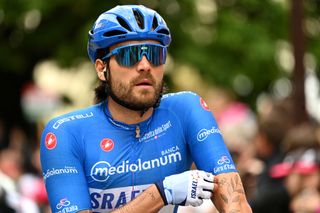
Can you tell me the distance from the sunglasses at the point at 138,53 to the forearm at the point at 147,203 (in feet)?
2.34

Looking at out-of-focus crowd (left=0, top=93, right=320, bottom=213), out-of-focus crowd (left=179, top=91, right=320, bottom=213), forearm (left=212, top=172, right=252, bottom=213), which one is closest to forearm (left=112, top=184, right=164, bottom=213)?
forearm (left=212, top=172, right=252, bottom=213)

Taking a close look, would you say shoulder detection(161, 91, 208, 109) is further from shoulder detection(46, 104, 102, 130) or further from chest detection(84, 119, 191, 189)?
shoulder detection(46, 104, 102, 130)

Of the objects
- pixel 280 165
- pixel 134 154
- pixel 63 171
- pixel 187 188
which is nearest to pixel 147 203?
pixel 187 188

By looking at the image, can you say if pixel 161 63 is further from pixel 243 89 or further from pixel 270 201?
pixel 243 89

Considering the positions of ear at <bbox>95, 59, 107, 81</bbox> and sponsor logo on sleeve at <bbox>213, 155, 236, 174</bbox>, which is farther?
ear at <bbox>95, 59, 107, 81</bbox>

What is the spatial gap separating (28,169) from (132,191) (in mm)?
12591

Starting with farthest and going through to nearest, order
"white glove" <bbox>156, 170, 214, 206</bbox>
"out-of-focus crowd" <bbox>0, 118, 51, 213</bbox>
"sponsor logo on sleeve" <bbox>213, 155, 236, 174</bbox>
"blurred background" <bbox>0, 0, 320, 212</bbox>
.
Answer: "blurred background" <bbox>0, 0, 320, 212</bbox> < "out-of-focus crowd" <bbox>0, 118, 51, 213</bbox> < "sponsor logo on sleeve" <bbox>213, 155, 236, 174</bbox> < "white glove" <bbox>156, 170, 214, 206</bbox>

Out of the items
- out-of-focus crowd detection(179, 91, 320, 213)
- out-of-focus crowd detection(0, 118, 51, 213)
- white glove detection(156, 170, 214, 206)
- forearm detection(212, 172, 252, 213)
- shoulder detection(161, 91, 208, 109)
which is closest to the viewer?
white glove detection(156, 170, 214, 206)

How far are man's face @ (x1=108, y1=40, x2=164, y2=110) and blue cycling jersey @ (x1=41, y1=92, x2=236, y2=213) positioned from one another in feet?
0.65

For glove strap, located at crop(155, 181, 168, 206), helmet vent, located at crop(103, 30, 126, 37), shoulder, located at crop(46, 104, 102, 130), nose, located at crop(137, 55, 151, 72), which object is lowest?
glove strap, located at crop(155, 181, 168, 206)

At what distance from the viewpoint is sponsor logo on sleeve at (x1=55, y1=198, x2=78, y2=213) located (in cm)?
638

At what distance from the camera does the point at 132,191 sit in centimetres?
653

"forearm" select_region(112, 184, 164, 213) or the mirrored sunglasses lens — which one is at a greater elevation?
the mirrored sunglasses lens

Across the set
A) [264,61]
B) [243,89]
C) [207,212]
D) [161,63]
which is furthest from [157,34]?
[243,89]
